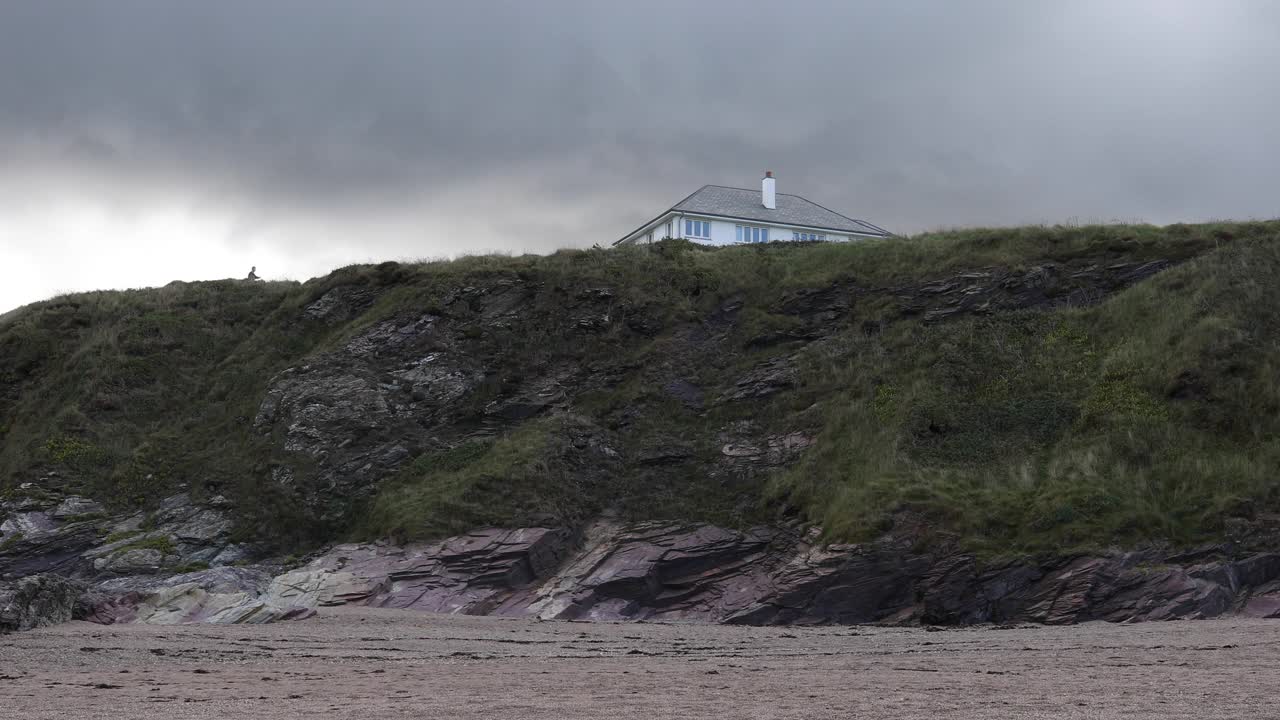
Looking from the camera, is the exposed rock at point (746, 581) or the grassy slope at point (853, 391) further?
the grassy slope at point (853, 391)

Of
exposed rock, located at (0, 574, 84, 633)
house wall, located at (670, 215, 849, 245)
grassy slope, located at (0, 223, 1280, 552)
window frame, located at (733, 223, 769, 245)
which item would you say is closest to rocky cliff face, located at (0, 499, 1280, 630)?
exposed rock, located at (0, 574, 84, 633)

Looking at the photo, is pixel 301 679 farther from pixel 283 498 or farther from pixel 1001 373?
pixel 1001 373

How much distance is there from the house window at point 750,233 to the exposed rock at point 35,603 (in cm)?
4743

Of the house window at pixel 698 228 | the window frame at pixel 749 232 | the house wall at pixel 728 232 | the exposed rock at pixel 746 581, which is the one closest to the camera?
the exposed rock at pixel 746 581

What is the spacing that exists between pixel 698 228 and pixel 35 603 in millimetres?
47477

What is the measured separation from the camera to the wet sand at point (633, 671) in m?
11.5

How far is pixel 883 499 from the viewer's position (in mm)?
30094

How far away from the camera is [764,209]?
6894 centimetres

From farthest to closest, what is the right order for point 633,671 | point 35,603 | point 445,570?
point 445,570
point 35,603
point 633,671

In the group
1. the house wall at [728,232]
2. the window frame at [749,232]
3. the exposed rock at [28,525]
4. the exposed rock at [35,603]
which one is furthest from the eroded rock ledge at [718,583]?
the window frame at [749,232]

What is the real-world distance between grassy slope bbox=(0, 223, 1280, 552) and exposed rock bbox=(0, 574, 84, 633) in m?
10.6

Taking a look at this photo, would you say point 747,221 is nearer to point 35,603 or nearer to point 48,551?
point 48,551

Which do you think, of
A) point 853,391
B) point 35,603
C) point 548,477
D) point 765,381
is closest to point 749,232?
point 765,381

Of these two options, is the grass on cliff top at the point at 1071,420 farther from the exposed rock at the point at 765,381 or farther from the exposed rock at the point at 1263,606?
the exposed rock at the point at 1263,606
